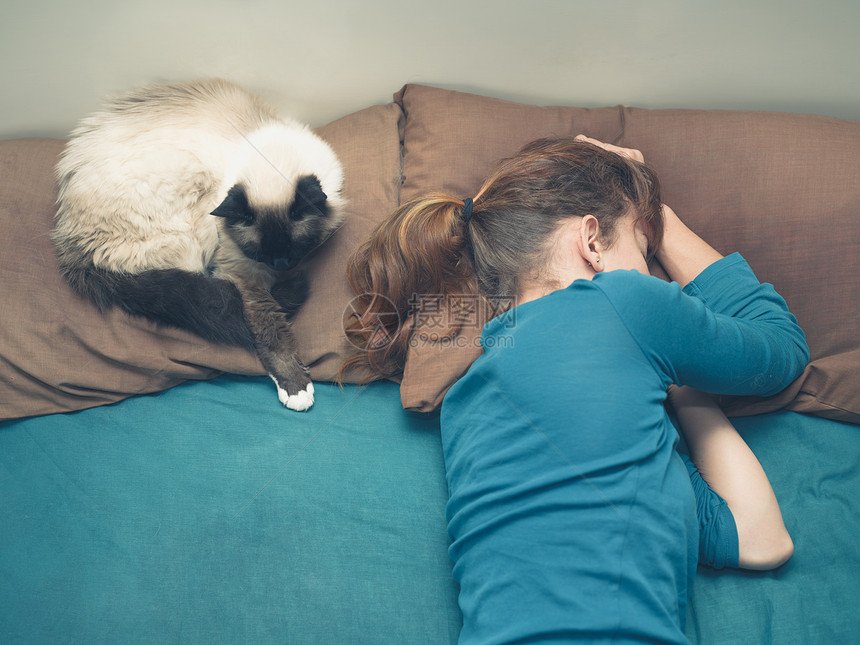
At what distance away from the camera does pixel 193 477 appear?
3.49 feet

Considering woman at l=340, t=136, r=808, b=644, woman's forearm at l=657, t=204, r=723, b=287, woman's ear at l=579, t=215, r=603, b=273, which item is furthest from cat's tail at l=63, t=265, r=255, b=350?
woman's forearm at l=657, t=204, r=723, b=287

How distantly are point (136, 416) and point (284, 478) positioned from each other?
1.24 feet

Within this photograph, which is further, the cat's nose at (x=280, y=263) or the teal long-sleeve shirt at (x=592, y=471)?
the cat's nose at (x=280, y=263)

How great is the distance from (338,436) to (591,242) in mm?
653

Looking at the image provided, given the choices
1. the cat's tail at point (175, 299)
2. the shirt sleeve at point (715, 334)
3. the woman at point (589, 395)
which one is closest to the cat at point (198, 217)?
the cat's tail at point (175, 299)

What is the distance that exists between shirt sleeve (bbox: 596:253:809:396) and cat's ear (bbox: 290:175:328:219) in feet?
2.12

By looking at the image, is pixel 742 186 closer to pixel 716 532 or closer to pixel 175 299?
pixel 716 532

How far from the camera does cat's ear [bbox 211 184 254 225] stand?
1081 mm

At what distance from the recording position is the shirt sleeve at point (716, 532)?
2.85 ft

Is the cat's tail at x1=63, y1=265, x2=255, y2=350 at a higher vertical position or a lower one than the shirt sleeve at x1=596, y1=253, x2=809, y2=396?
lower

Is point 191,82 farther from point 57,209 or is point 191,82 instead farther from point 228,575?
point 228,575

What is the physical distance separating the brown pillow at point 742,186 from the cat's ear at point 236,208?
368mm

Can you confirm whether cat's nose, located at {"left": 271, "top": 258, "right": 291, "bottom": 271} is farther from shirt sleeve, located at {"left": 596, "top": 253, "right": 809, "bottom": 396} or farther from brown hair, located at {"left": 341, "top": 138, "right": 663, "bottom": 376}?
shirt sleeve, located at {"left": 596, "top": 253, "right": 809, "bottom": 396}

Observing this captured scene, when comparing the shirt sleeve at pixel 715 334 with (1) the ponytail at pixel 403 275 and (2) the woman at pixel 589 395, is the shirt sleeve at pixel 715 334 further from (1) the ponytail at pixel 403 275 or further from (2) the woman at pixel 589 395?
(1) the ponytail at pixel 403 275
